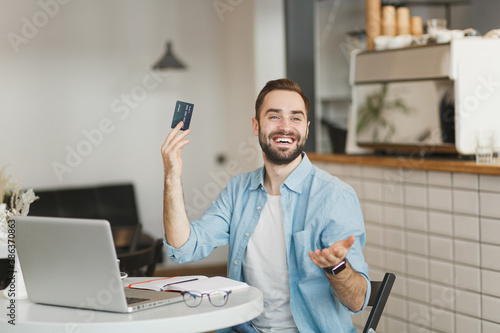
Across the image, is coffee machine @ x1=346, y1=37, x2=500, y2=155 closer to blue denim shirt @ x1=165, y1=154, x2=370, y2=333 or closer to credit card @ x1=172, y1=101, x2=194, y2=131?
Result: blue denim shirt @ x1=165, y1=154, x2=370, y2=333

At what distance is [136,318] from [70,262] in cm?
21

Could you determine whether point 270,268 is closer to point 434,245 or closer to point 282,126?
point 282,126

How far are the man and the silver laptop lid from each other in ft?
1.33

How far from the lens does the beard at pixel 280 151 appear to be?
1930mm

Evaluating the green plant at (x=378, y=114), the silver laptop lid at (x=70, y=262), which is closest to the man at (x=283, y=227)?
the silver laptop lid at (x=70, y=262)

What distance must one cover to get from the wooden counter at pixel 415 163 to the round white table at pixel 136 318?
1271 mm

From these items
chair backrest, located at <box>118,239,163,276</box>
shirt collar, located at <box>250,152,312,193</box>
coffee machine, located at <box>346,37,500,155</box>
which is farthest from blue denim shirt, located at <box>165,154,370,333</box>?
coffee machine, located at <box>346,37,500,155</box>

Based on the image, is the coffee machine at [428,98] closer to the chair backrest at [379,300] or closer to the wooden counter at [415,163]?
the wooden counter at [415,163]

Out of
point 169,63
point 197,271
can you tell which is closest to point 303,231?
point 169,63

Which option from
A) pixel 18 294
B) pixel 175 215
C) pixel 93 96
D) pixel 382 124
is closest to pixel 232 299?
pixel 175 215

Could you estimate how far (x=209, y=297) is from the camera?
5.18 feet

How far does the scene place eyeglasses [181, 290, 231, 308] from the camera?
1.54 metres

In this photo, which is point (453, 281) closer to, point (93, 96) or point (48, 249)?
point (48, 249)

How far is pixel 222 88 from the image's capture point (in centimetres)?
489
